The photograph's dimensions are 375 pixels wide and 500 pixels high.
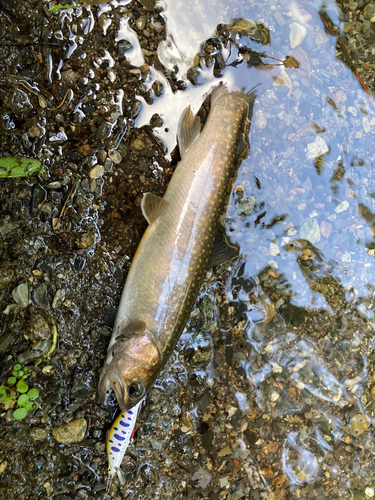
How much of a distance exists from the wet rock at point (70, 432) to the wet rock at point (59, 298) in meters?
1.05

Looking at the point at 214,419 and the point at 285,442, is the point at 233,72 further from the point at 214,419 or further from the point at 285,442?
the point at 285,442

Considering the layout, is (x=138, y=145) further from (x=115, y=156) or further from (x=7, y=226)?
(x=7, y=226)

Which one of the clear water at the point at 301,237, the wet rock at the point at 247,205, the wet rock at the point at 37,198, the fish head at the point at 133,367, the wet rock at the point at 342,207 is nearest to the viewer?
the fish head at the point at 133,367

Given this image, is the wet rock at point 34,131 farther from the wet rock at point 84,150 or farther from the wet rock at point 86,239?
the wet rock at point 86,239

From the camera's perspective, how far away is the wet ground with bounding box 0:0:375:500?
316cm

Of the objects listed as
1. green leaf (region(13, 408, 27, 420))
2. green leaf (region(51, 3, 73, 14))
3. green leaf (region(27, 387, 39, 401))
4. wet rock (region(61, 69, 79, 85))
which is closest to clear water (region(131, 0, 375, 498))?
wet rock (region(61, 69, 79, 85))

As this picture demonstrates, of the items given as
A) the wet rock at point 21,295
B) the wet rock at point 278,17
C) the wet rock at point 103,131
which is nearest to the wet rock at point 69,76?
the wet rock at point 103,131

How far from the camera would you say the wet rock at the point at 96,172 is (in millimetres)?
3324

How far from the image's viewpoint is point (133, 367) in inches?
113

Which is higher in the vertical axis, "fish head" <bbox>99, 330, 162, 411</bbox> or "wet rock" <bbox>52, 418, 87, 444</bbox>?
"fish head" <bbox>99, 330, 162, 411</bbox>

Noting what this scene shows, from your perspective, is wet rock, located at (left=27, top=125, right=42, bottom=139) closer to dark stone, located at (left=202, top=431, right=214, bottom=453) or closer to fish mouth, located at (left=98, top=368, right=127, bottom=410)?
fish mouth, located at (left=98, top=368, right=127, bottom=410)

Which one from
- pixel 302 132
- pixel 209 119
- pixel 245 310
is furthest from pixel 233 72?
pixel 245 310

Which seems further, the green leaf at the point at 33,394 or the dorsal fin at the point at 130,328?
the green leaf at the point at 33,394

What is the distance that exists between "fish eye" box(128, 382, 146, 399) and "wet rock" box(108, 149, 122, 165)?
2.04 meters
